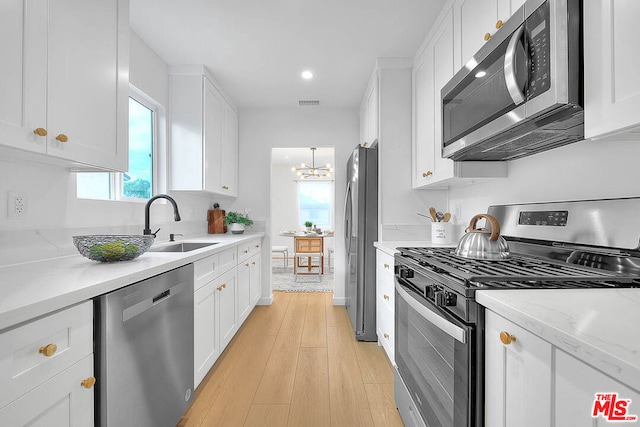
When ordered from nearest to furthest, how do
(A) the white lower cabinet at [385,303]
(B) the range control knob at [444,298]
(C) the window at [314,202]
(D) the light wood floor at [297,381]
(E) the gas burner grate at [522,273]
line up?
(E) the gas burner grate at [522,273]
(B) the range control knob at [444,298]
(D) the light wood floor at [297,381]
(A) the white lower cabinet at [385,303]
(C) the window at [314,202]

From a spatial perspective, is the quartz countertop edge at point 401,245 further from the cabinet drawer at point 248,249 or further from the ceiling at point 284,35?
the ceiling at point 284,35

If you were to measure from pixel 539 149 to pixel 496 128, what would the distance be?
1.40 ft

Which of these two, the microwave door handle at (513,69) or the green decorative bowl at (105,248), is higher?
the microwave door handle at (513,69)

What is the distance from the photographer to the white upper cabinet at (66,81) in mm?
1094

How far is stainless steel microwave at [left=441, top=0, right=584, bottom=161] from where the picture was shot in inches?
37.8

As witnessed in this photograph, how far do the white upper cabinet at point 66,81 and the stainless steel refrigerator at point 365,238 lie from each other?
1.90 metres

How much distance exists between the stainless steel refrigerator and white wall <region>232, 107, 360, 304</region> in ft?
3.76

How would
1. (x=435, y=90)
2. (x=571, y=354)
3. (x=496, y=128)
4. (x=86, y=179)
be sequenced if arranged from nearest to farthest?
(x=571, y=354)
(x=496, y=128)
(x=86, y=179)
(x=435, y=90)

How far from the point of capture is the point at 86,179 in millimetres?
1994

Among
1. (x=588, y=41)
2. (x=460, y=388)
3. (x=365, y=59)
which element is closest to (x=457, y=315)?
(x=460, y=388)

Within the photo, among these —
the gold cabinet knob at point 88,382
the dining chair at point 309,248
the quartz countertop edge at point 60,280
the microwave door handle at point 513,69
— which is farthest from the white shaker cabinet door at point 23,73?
the dining chair at point 309,248

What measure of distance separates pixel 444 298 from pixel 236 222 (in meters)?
3.13

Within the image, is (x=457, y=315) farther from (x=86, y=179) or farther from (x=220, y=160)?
(x=220, y=160)

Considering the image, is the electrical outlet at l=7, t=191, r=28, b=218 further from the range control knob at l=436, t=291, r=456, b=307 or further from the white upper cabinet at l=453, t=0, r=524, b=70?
the white upper cabinet at l=453, t=0, r=524, b=70
